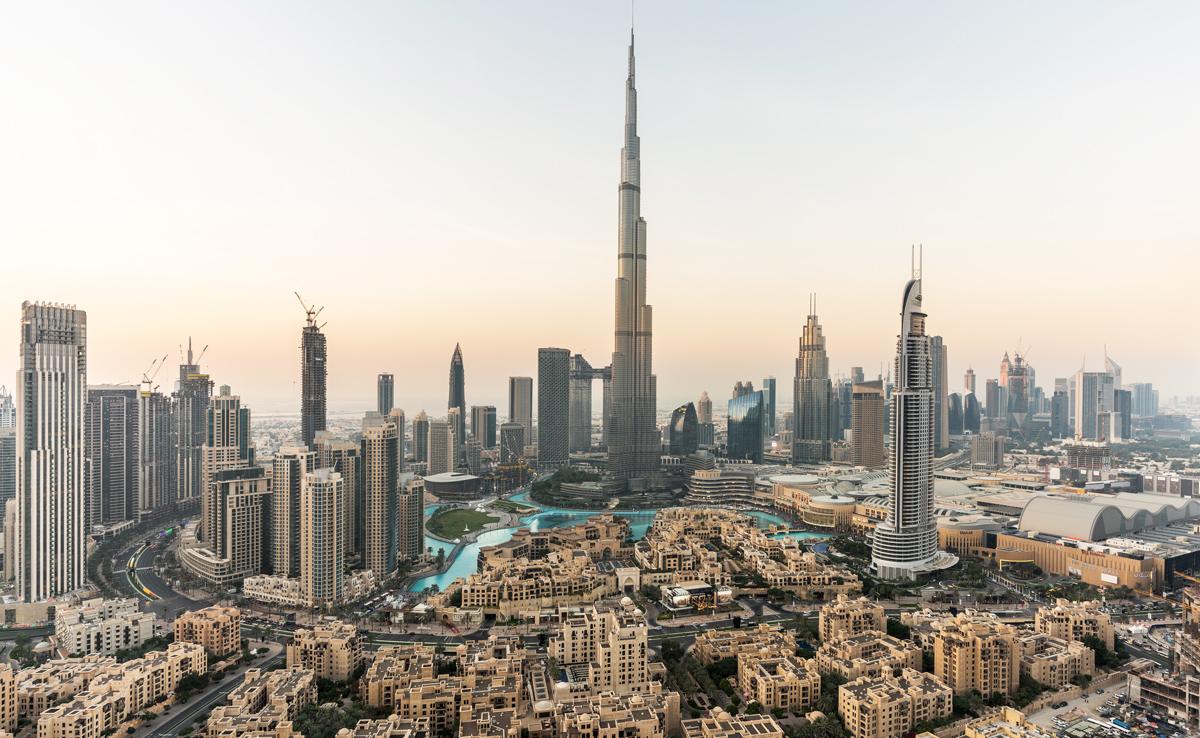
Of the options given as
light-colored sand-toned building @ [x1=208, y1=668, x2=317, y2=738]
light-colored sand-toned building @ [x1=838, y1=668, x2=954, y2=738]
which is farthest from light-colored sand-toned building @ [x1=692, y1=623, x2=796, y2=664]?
light-colored sand-toned building @ [x1=208, y1=668, x2=317, y2=738]

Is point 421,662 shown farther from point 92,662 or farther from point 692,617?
point 692,617

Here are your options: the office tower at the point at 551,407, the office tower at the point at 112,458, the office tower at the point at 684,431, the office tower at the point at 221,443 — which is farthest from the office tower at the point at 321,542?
the office tower at the point at 551,407

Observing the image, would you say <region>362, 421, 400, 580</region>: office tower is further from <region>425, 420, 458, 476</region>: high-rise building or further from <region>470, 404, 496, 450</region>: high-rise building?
<region>470, 404, 496, 450</region>: high-rise building

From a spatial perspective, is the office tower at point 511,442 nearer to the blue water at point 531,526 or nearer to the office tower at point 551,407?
the office tower at point 551,407

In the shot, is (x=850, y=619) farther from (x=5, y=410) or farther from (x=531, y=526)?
(x=5, y=410)

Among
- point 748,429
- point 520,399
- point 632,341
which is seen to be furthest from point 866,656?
point 520,399

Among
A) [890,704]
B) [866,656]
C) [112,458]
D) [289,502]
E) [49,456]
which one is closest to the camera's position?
[890,704]

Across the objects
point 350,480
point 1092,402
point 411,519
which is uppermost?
point 1092,402
